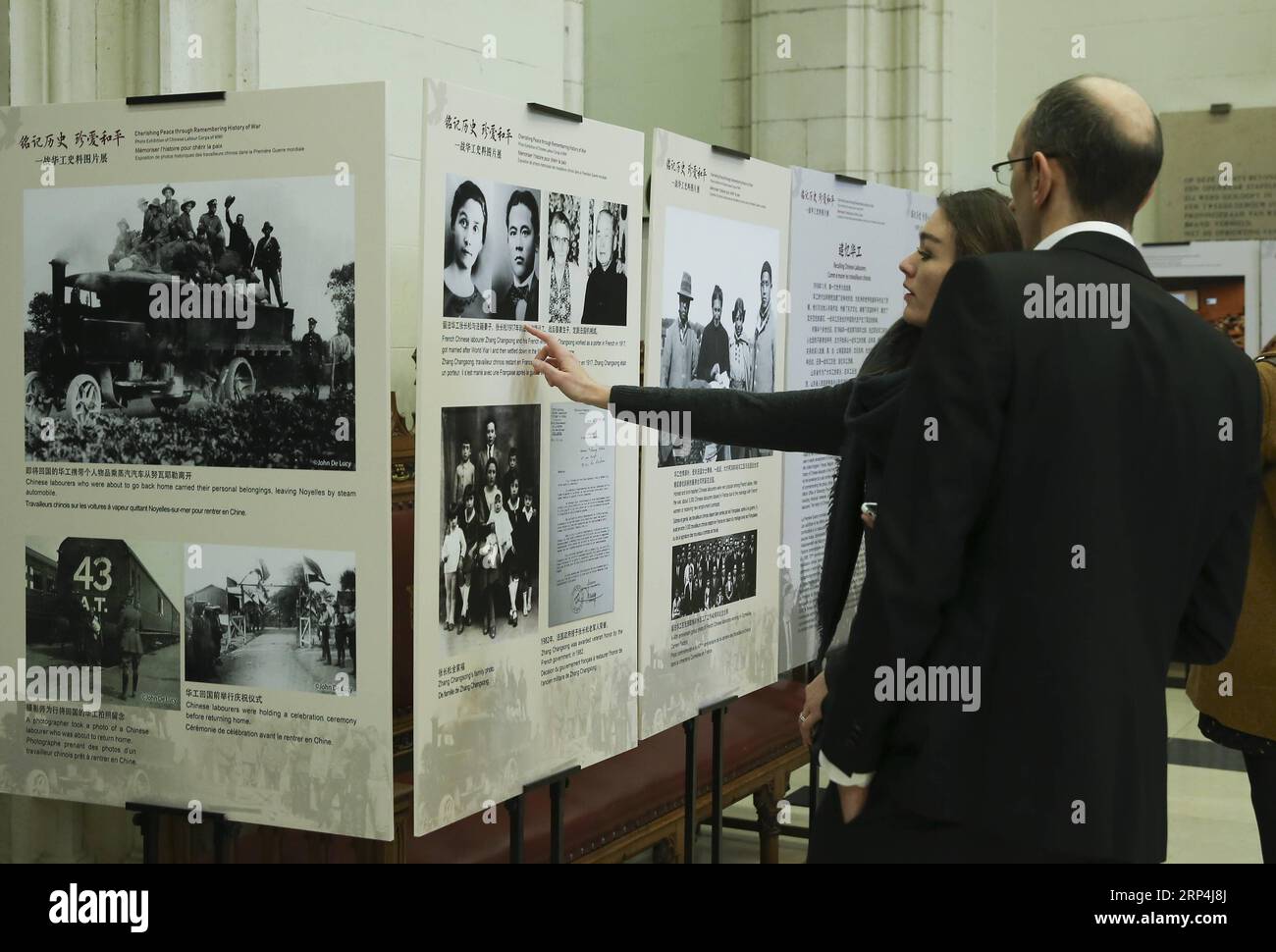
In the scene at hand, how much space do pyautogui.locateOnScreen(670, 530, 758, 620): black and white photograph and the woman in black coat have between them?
0.48 meters

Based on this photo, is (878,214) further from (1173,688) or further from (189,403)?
(1173,688)

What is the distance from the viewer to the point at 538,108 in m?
3.03

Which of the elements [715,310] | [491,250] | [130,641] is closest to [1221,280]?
[715,310]

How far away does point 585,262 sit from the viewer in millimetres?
3230

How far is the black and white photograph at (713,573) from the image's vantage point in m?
3.72

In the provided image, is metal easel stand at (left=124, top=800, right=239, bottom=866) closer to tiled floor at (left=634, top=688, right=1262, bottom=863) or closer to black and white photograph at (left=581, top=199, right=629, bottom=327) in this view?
black and white photograph at (left=581, top=199, right=629, bottom=327)

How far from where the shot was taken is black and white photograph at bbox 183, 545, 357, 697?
9.27 ft

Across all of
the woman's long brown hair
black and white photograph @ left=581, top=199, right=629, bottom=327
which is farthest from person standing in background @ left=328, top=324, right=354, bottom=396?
the woman's long brown hair

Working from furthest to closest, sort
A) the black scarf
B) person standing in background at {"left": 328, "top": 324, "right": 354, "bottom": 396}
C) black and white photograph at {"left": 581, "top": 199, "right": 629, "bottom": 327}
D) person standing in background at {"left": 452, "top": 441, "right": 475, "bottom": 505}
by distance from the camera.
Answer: black and white photograph at {"left": 581, "top": 199, "right": 629, "bottom": 327} < person standing in background at {"left": 452, "top": 441, "right": 475, "bottom": 505} < person standing in background at {"left": 328, "top": 324, "right": 354, "bottom": 396} < the black scarf

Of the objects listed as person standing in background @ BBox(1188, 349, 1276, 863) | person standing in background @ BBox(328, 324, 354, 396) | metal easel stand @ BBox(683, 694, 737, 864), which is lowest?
metal easel stand @ BBox(683, 694, 737, 864)

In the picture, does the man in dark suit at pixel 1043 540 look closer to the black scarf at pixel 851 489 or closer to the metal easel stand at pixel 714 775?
the black scarf at pixel 851 489

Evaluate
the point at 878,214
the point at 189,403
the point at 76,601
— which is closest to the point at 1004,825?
the point at 189,403

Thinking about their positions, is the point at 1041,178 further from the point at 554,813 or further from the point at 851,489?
the point at 554,813
